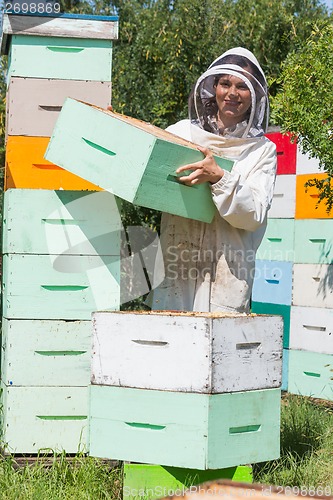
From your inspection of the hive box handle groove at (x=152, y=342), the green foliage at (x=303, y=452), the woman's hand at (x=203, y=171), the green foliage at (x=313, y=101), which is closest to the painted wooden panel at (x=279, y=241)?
the green foliage at (x=303, y=452)

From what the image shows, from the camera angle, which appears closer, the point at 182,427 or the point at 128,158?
the point at 182,427

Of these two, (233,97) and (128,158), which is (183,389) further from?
(233,97)

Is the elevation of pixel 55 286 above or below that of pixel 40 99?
below

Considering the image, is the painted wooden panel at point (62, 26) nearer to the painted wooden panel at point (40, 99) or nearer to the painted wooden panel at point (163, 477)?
Answer: the painted wooden panel at point (40, 99)

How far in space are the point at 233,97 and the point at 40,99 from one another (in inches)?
32.6

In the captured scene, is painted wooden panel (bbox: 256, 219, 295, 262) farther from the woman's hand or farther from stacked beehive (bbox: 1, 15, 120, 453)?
the woman's hand

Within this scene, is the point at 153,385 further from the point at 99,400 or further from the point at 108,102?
the point at 108,102

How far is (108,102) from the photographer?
12.0 ft

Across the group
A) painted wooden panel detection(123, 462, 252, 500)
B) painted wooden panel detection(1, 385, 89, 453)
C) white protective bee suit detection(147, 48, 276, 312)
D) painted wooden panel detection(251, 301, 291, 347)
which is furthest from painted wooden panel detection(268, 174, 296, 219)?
painted wooden panel detection(123, 462, 252, 500)

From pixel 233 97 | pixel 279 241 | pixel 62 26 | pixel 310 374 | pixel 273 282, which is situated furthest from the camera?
pixel 273 282

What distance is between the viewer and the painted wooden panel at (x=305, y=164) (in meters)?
5.39

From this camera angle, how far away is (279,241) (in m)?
5.76

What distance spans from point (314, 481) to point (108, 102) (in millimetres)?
1836

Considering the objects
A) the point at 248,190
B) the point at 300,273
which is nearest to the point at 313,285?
the point at 300,273
